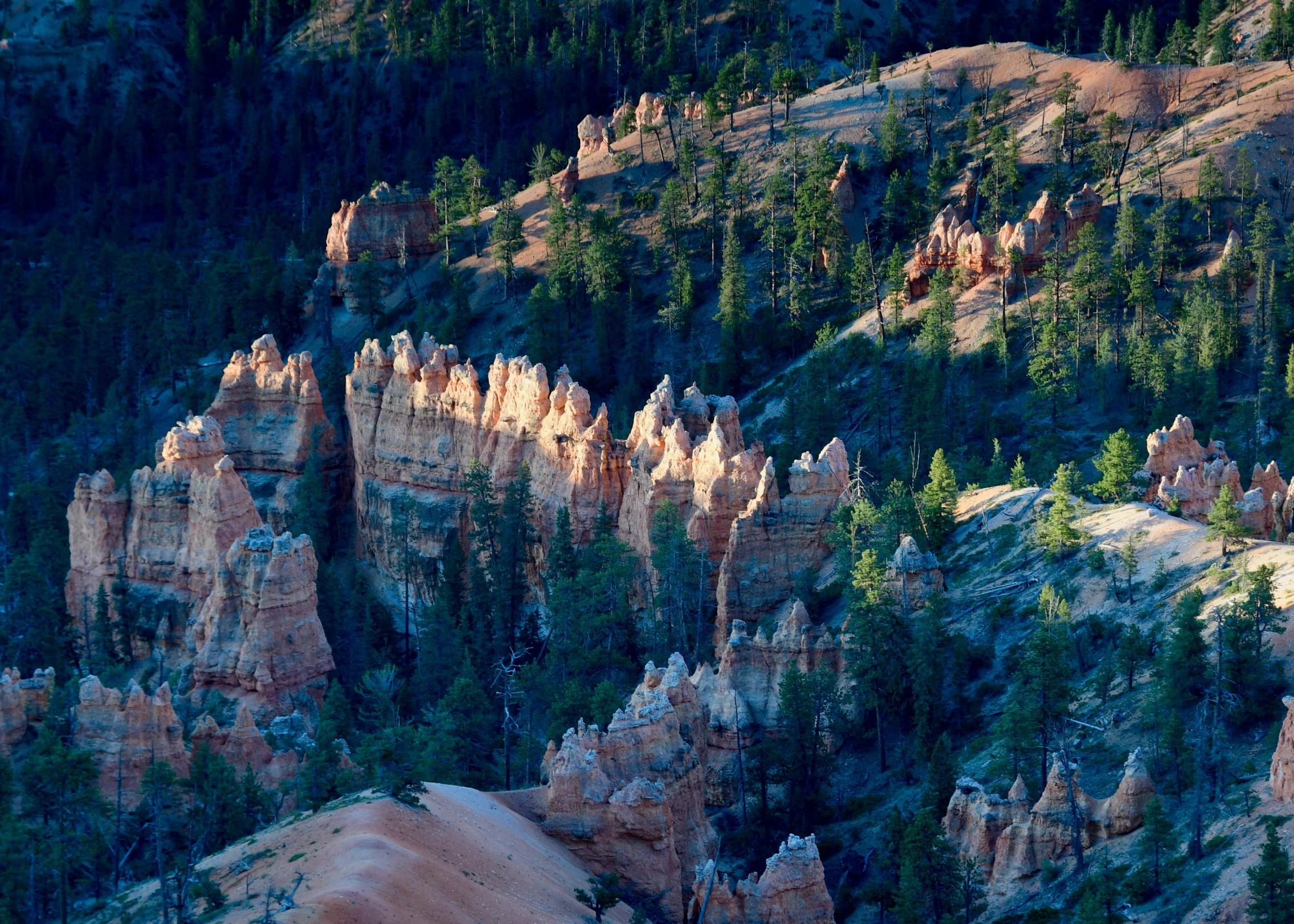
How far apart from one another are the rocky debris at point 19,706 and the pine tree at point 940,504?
3337cm

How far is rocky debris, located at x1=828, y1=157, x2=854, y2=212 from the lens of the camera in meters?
120

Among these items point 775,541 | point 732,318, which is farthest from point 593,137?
point 775,541

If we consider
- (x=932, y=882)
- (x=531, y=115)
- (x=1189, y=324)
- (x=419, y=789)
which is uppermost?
(x=531, y=115)

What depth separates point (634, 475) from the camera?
86875 mm

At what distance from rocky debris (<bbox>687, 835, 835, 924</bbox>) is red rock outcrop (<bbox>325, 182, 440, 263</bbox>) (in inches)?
3213

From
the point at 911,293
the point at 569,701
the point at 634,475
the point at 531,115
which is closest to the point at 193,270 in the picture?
the point at 531,115

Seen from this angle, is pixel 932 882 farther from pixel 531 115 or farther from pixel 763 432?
pixel 531 115

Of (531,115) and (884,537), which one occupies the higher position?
(531,115)

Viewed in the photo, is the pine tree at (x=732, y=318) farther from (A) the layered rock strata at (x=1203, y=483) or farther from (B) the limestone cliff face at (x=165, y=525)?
(A) the layered rock strata at (x=1203, y=483)

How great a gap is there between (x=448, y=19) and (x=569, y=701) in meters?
117

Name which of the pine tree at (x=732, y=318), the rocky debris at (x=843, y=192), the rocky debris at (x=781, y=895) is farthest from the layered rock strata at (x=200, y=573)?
the rocky debris at (x=843, y=192)

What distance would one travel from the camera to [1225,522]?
66062mm

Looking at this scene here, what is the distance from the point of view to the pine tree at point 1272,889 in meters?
47.5

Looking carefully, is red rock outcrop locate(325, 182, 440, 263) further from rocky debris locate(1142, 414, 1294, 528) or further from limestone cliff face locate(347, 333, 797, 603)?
rocky debris locate(1142, 414, 1294, 528)
